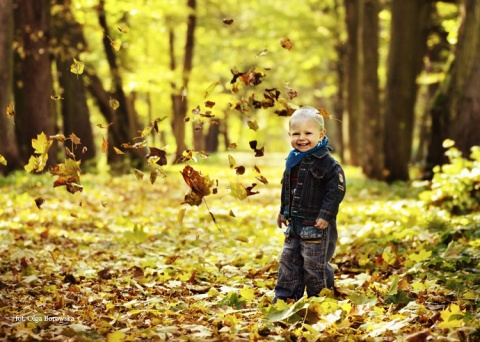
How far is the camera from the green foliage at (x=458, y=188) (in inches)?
336

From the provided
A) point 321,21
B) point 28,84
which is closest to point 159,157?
point 28,84

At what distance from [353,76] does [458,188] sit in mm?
12590

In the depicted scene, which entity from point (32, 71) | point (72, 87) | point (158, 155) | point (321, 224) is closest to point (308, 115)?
point (321, 224)

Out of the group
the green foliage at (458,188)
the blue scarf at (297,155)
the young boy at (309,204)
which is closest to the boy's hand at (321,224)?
the young boy at (309,204)

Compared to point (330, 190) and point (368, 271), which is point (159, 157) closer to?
point (330, 190)

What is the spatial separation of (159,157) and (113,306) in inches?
48.6

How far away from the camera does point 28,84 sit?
14.8 metres

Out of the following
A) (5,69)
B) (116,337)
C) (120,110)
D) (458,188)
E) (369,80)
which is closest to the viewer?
(116,337)

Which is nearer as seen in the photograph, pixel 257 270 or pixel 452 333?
pixel 452 333

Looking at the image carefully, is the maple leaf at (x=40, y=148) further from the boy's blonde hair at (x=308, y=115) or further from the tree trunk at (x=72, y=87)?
the tree trunk at (x=72, y=87)

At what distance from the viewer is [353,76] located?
815 inches

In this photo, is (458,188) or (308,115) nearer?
(308,115)

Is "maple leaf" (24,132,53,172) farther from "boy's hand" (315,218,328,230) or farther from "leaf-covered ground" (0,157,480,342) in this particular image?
"boy's hand" (315,218,328,230)

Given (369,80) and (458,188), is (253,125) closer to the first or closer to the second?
(458,188)
